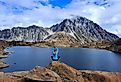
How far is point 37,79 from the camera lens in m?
33.4

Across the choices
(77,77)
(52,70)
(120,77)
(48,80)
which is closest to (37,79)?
(48,80)

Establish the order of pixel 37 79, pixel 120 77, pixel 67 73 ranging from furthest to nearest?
1. pixel 120 77
2. pixel 67 73
3. pixel 37 79

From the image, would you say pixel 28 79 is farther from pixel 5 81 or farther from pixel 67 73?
pixel 67 73

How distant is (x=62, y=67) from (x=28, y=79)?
217 inches

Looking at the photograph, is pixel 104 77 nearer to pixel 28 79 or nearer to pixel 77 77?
pixel 77 77

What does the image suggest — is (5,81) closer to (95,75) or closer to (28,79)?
(28,79)

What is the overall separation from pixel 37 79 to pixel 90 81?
8630 millimetres

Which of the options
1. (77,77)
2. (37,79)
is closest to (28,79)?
(37,79)

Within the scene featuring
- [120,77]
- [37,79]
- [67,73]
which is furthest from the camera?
[120,77]

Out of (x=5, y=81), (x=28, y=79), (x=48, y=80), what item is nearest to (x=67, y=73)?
(x=48, y=80)

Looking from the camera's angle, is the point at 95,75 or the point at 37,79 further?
the point at 95,75

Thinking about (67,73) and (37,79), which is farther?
(67,73)

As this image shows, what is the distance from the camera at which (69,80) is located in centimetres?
3494

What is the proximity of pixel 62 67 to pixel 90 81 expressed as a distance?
4.88 m
